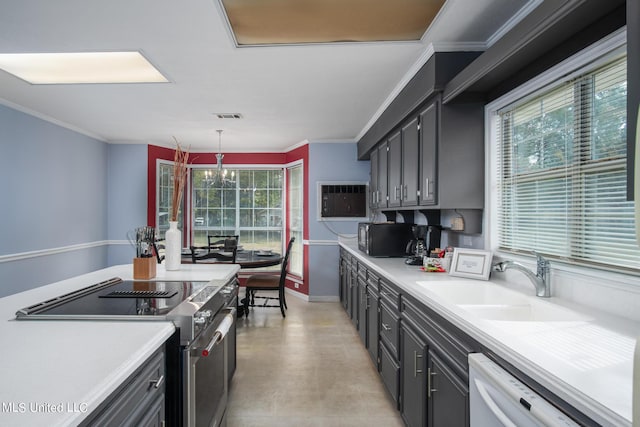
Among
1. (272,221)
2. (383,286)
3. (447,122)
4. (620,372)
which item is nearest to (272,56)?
(447,122)

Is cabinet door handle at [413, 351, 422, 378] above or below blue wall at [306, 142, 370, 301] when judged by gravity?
below

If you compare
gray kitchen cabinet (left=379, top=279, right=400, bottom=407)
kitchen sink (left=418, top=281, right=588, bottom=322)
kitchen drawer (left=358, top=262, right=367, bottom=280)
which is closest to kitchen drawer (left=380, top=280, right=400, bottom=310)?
gray kitchen cabinet (left=379, top=279, right=400, bottom=407)

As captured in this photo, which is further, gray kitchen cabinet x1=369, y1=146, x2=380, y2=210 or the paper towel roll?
gray kitchen cabinet x1=369, y1=146, x2=380, y2=210

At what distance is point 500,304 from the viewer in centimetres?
178

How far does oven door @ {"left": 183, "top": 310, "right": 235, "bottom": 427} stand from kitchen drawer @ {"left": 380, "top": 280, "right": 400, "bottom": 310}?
1.07 m

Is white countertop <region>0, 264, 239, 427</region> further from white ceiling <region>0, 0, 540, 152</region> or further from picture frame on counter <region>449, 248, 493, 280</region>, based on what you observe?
picture frame on counter <region>449, 248, 493, 280</region>

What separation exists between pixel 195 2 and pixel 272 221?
Answer: 4.62 metres

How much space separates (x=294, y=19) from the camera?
2029 mm

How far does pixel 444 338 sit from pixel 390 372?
3.44 ft

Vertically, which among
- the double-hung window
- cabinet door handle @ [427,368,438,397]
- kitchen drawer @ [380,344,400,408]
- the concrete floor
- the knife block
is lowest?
the concrete floor

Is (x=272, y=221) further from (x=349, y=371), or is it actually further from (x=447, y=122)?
(x=447, y=122)

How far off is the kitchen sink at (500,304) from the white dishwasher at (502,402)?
0.35 meters

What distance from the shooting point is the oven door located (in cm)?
136

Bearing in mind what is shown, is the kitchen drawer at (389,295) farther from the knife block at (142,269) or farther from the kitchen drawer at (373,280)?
the knife block at (142,269)
